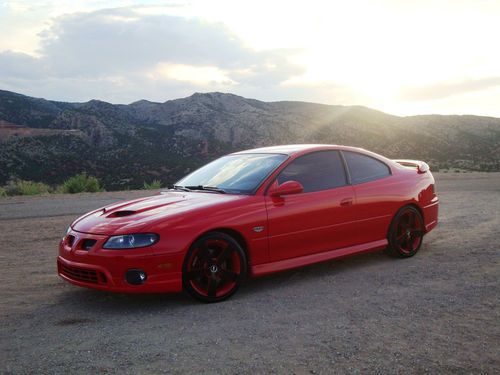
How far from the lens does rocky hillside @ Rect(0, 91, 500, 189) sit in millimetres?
36325

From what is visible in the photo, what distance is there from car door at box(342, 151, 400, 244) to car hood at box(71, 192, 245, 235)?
1680 millimetres

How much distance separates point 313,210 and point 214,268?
1383 millimetres

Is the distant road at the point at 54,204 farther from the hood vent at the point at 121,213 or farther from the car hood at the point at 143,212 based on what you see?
the hood vent at the point at 121,213

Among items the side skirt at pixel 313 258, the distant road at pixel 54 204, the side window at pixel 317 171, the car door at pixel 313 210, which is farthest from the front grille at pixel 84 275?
the distant road at pixel 54 204

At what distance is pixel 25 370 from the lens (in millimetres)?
3910

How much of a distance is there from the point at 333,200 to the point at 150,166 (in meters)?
31.7

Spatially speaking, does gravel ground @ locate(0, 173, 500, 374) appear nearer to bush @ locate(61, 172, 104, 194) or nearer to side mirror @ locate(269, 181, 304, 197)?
side mirror @ locate(269, 181, 304, 197)

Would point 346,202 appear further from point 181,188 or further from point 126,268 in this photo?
point 126,268

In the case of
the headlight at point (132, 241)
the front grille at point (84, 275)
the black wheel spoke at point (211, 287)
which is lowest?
the black wheel spoke at point (211, 287)

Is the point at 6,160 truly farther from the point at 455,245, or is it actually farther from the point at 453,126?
the point at 453,126

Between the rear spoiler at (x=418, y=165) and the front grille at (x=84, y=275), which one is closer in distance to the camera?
the front grille at (x=84, y=275)

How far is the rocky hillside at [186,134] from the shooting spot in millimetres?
36325

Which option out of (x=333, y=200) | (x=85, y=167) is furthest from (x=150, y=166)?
(x=333, y=200)

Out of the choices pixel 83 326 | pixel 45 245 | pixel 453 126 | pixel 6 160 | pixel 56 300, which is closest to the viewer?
pixel 83 326
